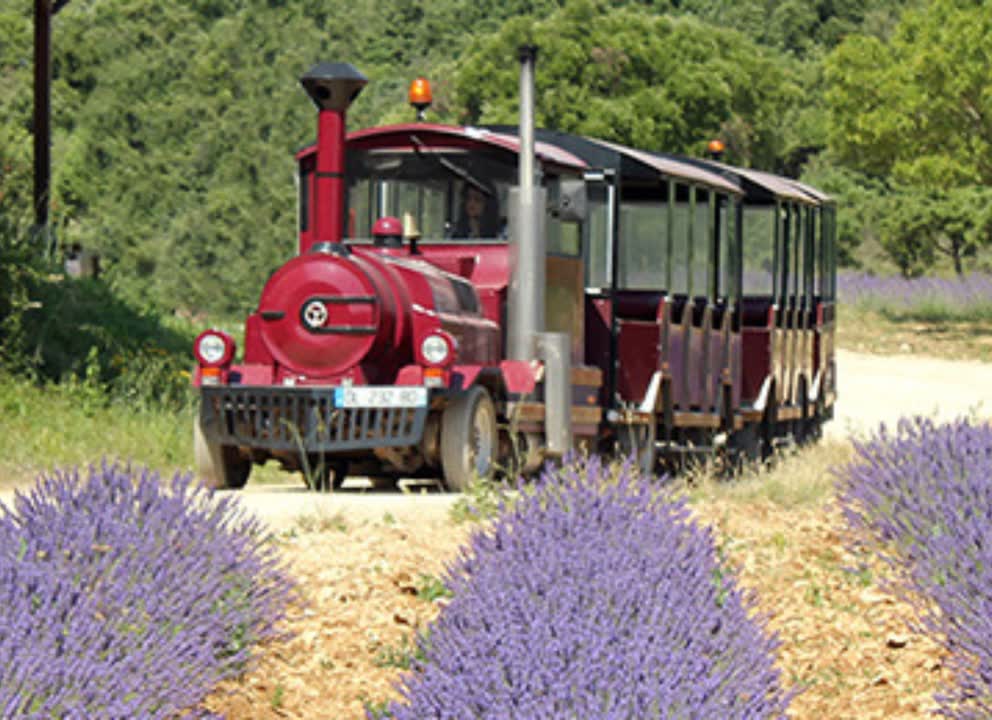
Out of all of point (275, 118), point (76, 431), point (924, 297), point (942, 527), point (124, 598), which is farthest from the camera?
point (275, 118)

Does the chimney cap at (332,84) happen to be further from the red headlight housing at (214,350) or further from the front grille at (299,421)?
the front grille at (299,421)

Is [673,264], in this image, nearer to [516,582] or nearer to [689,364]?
[689,364]

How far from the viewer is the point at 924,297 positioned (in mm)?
41656

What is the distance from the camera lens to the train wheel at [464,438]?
42.9 feet

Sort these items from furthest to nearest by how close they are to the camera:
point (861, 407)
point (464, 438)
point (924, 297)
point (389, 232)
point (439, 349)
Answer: point (924, 297)
point (861, 407)
point (389, 232)
point (464, 438)
point (439, 349)

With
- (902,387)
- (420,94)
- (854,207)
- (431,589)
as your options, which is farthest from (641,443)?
(854,207)

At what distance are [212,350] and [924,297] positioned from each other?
99.2 feet

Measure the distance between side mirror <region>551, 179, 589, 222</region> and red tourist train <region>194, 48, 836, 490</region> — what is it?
1cm

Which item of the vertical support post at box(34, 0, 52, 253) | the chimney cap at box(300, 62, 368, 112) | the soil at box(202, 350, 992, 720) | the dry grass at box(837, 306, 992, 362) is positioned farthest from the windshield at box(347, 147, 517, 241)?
the dry grass at box(837, 306, 992, 362)

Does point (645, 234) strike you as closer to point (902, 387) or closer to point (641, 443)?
point (641, 443)

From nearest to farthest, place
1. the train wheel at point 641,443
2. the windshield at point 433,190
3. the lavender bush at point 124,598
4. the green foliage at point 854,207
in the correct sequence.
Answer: the lavender bush at point 124,598 → the windshield at point 433,190 → the train wheel at point 641,443 → the green foliage at point 854,207

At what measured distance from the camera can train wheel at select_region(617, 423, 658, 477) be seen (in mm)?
15805

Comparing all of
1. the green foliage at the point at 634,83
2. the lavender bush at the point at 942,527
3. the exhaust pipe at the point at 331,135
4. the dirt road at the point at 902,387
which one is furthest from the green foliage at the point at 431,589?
the green foliage at the point at 634,83

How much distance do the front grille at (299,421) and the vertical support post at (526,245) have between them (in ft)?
4.89
